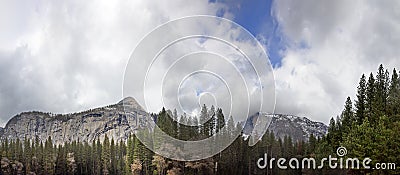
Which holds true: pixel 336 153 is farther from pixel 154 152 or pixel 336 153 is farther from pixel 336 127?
pixel 154 152

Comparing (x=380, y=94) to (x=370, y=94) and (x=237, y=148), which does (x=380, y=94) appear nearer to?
(x=370, y=94)

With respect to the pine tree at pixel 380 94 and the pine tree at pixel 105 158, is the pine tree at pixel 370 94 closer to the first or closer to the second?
the pine tree at pixel 380 94

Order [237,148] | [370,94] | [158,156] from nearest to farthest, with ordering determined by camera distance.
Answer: [370,94], [158,156], [237,148]

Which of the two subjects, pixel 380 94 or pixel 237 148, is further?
pixel 237 148

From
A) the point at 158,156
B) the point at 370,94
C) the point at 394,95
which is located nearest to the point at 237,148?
the point at 158,156

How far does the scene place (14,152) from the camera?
99.6 m

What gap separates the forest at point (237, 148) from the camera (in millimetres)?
37812

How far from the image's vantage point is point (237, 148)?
2712 inches

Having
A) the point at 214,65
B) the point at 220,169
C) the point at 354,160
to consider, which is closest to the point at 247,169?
the point at 220,169

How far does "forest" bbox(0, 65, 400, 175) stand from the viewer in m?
37.8

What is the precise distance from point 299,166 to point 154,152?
20.9 m

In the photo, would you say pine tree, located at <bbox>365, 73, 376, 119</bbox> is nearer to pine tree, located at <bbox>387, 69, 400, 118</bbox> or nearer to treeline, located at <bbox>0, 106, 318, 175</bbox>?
→ pine tree, located at <bbox>387, 69, 400, 118</bbox>

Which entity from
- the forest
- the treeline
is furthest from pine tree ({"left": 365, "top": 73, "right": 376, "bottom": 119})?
the treeline

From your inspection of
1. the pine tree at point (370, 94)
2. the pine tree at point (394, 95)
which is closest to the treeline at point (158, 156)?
the pine tree at point (370, 94)
